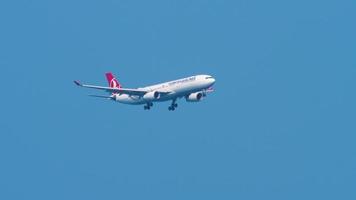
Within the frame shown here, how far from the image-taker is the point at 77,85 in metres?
116

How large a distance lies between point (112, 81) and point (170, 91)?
848 inches

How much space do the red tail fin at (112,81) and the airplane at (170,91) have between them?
1138cm

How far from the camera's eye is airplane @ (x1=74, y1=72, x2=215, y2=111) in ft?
397

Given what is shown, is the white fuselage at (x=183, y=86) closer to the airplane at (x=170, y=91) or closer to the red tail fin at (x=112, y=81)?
the airplane at (x=170, y=91)

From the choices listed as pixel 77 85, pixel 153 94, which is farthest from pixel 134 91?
pixel 77 85

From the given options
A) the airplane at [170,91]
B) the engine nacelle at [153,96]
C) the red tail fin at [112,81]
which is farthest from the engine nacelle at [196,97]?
the red tail fin at [112,81]

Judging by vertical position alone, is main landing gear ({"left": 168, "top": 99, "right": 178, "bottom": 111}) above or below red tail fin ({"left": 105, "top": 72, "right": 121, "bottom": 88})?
below

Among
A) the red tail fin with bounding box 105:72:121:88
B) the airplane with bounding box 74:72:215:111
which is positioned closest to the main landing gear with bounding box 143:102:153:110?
the airplane with bounding box 74:72:215:111

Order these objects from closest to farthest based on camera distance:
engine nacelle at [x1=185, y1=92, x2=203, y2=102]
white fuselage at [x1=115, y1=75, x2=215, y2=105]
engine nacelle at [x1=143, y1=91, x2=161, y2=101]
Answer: white fuselage at [x1=115, y1=75, x2=215, y2=105], engine nacelle at [x1=185, y1=92, x2=203, y2=102], engine nacelle at [x1=143, y1=91, x2=161, y2=101]

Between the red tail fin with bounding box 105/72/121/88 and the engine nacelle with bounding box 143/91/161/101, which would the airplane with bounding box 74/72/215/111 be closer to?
the engine nacelle with bounding box 143/91/161/101

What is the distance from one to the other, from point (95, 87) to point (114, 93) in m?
9.95

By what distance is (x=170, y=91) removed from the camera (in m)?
123

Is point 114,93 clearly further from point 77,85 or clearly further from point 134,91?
point 77,85

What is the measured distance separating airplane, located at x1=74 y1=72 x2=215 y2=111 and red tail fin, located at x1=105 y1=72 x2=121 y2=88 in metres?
11.4
